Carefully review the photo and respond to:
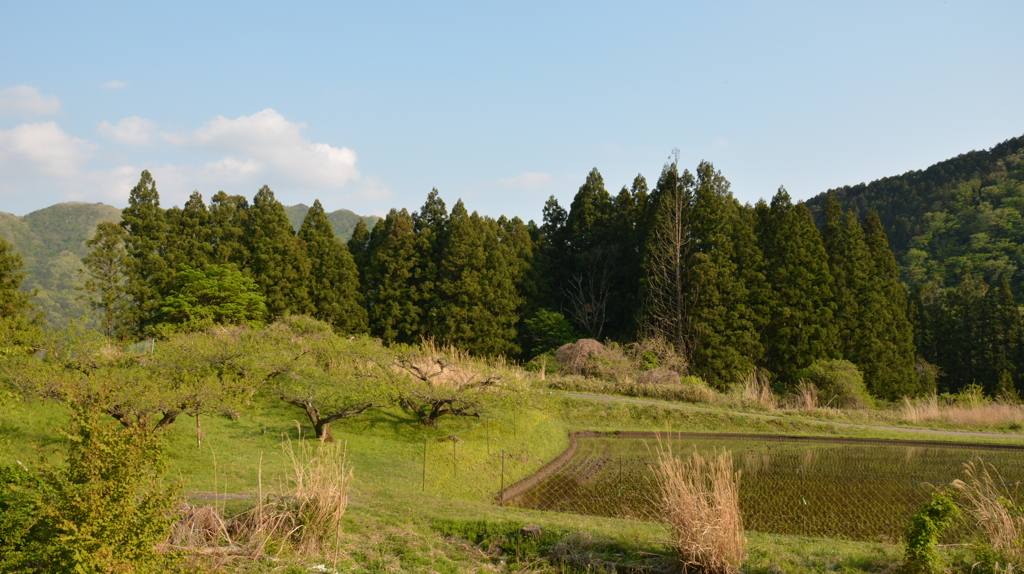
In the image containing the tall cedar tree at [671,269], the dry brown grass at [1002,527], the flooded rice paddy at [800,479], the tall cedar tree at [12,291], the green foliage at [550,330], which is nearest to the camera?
the dry brown grass at [1002,527]

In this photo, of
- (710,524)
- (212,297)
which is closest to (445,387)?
(710,524)

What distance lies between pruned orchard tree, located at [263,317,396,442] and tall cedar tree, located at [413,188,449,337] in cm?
1488

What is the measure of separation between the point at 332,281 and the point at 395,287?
3.24 metres

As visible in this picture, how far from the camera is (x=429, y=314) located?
30500 millimetres

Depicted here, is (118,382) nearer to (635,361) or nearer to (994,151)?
(635,361)

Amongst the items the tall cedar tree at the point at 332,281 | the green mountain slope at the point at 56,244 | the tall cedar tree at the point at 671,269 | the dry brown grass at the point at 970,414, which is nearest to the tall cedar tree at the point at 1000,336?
the dry brown grass at the point at 970,414

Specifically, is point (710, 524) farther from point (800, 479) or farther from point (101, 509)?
point (800, 479)

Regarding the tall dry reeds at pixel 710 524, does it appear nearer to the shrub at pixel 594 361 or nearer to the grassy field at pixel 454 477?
the grassy field at pixel 454 477

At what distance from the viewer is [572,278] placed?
35.3m

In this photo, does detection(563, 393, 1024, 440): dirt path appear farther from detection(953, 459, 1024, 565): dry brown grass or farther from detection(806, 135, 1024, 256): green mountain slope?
detection(806, 135, 1024, 256): green mountain slope

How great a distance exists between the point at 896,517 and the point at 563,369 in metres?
15.7

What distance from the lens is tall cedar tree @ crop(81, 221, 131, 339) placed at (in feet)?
86.6

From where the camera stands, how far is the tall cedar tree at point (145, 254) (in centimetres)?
2750

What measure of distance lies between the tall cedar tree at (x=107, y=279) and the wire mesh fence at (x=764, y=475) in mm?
20714
